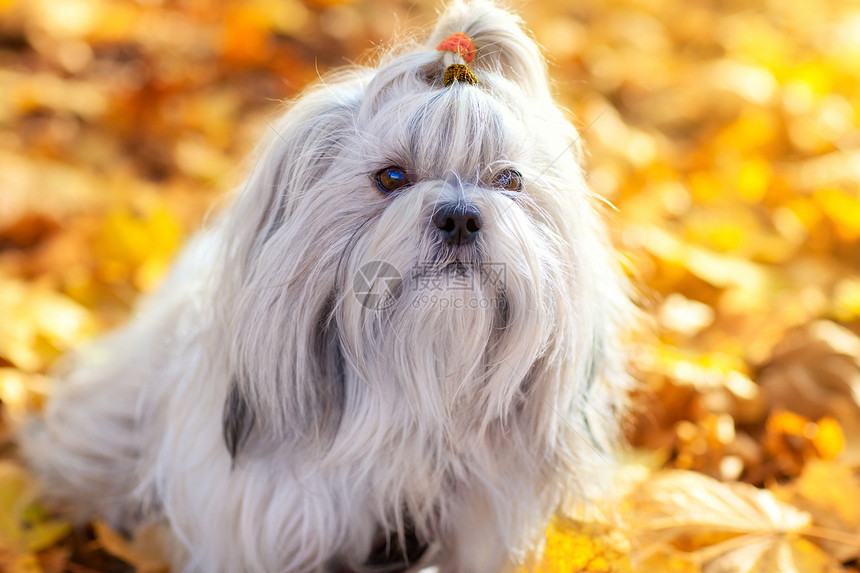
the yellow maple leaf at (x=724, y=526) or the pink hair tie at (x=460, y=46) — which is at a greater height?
the pink hair tie at (x=460, y=46)

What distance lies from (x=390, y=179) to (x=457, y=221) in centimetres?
20

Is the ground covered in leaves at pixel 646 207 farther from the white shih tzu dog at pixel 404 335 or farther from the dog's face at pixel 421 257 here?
the dog's face at pixel 421 257

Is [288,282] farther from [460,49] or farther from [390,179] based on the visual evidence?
[460,49]

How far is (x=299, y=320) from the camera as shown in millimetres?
1632

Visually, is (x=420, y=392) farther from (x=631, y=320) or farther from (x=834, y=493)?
(x=834, y=493)

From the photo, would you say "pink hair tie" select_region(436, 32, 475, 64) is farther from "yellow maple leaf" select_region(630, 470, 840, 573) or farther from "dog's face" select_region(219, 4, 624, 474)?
"yellow maple leaf" select_region(630, 470, 840, 573)

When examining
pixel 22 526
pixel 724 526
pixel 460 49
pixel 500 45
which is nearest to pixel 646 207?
pixel 724 526

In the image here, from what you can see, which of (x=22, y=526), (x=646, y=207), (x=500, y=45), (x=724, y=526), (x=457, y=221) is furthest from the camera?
(x=646, y=207)

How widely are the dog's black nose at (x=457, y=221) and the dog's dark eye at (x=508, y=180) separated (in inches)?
6.1

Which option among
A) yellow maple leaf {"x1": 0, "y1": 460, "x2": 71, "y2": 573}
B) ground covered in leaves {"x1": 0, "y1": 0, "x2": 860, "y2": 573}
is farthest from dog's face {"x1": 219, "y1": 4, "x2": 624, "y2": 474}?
yellow maple leaf {"x1": 0, "y1": 460, "x2": 71, "y2": 573}

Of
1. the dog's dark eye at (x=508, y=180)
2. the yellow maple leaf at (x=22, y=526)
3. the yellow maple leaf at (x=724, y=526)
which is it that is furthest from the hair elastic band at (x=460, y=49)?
the yellow maple leaf at (x=22, y=526)

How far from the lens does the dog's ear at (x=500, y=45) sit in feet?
5.69

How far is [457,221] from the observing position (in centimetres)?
146

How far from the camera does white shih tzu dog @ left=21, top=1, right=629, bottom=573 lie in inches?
61.0
